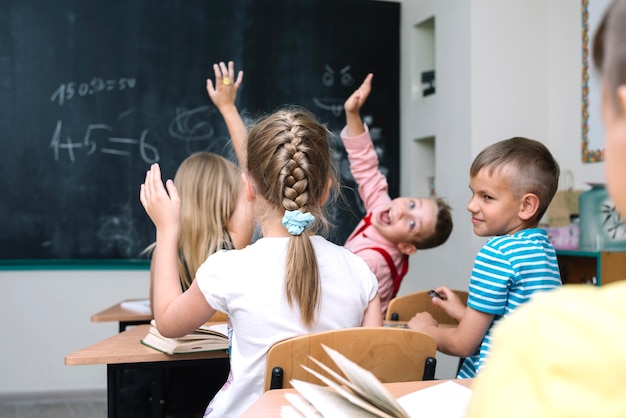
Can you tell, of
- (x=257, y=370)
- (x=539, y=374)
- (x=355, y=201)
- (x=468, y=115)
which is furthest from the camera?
(x=355, y=201)

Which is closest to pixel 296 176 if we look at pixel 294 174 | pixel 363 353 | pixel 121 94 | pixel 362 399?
pixel 294 174

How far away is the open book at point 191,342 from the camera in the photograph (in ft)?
6.04

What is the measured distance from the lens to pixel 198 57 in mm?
4125

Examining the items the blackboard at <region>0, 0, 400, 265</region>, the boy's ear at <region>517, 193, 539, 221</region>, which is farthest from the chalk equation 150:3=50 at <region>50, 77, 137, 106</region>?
the boy's ear at <region>517, 193, 539, 221</region>

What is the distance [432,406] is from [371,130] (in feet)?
11.5

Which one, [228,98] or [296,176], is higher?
[228,98]

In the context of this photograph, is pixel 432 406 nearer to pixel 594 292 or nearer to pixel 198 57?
pixel 594 292

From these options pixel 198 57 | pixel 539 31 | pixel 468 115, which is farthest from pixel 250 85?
pixel 539 31

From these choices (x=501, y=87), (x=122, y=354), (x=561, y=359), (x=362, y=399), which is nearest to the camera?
(x=561, y=359)

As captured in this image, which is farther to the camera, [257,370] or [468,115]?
[468,115]

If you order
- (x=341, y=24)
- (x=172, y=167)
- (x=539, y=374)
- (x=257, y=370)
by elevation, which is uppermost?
(x=341, y=24)

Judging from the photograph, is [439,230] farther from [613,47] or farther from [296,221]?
[613,47]

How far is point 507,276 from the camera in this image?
164cm

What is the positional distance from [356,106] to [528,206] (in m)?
1.00
